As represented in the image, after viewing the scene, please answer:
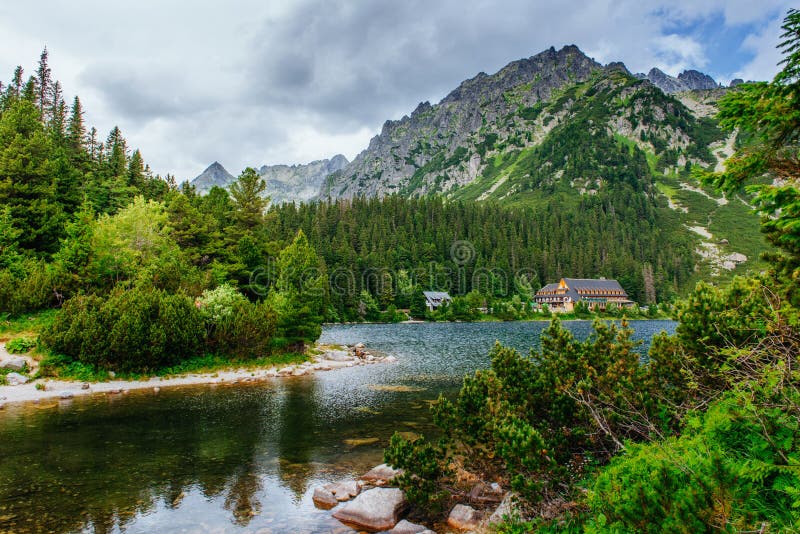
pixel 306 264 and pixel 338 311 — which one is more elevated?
pixel 306 264

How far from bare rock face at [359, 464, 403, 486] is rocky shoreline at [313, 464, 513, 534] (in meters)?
0.69

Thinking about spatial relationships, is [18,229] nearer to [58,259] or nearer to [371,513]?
[58,259]

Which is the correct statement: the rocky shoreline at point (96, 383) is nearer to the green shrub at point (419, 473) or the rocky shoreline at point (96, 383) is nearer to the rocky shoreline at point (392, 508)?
the rocky shoreline at point (392, 508)

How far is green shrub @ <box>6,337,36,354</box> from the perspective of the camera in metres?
29.7

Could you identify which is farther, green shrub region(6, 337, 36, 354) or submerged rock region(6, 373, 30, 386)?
green shrub region(6, 337, 36, 354)

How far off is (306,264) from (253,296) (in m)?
12.6

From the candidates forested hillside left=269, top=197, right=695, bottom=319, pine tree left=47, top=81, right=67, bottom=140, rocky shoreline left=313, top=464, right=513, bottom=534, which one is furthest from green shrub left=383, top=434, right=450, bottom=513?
forested hillside left=269, top=197, right=695, bottom=319

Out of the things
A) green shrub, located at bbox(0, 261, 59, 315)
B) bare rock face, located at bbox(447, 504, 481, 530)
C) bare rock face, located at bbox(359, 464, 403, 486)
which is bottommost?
bare rock face, located at bbox(359, 464, 403, 486)

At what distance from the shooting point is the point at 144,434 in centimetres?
1973

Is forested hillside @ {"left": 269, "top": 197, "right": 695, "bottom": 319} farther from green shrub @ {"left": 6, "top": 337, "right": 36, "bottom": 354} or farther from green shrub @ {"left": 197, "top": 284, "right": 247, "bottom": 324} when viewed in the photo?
green shrub @ {"left": 6, "top": 337, "right": 36, "bottom": 354}

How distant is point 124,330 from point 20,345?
801 centimetres

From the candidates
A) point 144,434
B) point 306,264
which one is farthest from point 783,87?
point 306,264

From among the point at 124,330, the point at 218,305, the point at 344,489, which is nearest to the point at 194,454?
the point at 344,489

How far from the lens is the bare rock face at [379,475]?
14453 millimetres
